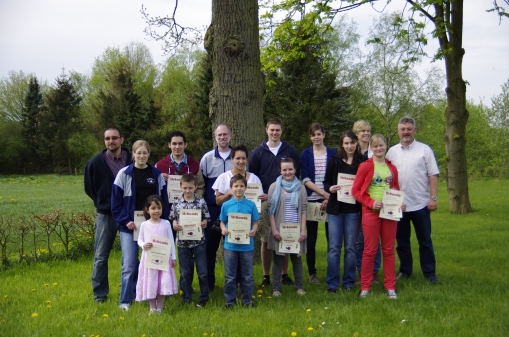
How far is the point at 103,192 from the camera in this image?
6.09 meters

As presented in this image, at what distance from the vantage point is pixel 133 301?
6.02 metres

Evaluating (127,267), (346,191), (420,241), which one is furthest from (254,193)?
(420,241)

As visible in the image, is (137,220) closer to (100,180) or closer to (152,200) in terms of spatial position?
(152,200)

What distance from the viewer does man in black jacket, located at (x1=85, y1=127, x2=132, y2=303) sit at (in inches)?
240

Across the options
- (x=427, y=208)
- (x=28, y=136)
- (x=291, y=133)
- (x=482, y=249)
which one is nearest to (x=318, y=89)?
(x=291, y=133)

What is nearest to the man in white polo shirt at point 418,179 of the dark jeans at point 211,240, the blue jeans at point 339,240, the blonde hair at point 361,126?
the blonde hair at point 361,126

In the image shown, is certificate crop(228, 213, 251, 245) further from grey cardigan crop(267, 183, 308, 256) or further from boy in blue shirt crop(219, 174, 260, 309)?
grey cardigan crop(267, 183, 308, 256)

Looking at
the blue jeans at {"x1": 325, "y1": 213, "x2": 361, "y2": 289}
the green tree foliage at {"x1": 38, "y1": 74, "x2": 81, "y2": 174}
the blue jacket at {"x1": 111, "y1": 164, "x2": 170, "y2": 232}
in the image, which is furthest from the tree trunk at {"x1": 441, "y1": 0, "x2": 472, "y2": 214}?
the green tree foliage at {"x1": 38, "y1": 74, "x2": 81, "y2": 174}

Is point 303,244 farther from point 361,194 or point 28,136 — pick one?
point 28,136

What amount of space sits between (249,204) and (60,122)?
159 ft

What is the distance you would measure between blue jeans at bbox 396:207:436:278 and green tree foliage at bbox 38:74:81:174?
46.6 m

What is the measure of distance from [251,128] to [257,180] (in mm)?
1653

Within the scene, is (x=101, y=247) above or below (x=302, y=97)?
below

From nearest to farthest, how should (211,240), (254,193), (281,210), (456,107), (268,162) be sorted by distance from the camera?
(254,193) → (281,210) → (211,240) → (268,162) → (456,107)
